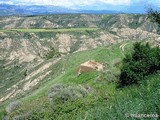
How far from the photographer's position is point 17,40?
18212 cm

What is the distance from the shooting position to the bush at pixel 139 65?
24.0m

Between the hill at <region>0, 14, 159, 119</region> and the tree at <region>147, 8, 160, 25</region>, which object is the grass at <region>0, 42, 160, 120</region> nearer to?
the hill at <region>0, 14, 159, 119</region>

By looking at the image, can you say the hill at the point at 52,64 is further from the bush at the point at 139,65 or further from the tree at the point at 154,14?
the tree at the point at 154,14

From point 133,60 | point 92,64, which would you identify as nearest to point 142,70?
point 133,60

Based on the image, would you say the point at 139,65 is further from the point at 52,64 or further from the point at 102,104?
the point at 52,64

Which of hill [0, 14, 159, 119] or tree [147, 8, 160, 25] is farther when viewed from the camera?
tree [147, 8, 160, 25]

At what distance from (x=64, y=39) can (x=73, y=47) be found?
656 centimetres

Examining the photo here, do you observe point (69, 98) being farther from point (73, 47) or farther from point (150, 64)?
point (73, 47)

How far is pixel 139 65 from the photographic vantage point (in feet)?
83.5

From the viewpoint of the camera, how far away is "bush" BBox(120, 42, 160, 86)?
2400cm

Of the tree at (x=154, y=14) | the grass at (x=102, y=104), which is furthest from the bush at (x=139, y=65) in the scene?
the tree at (x=154, y=14)

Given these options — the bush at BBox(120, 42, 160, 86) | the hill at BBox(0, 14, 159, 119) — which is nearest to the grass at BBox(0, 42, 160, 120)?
the hill at BBox(0, 14, 159, 119)

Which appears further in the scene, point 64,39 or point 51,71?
point 64,39

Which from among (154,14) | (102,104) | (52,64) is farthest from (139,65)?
(52,64)
